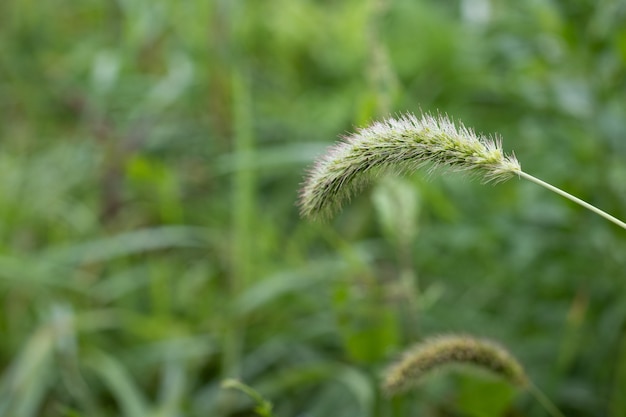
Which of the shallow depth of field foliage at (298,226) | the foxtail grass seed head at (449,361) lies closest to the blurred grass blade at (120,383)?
the shallow depth of field foliage at (298,226)

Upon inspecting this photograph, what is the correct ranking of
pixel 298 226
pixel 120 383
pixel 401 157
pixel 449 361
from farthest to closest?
pixel 298 226 < pixel 120 383 < pixel 449 361 < pixel 401 157

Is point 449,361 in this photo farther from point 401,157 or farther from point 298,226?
point 298,226

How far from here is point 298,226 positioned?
11.8 ft

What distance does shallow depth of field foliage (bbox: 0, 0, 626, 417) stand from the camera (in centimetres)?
241

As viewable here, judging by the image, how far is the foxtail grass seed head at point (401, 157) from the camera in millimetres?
1257

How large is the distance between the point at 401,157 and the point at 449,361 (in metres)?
0.56

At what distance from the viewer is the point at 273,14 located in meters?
4.78

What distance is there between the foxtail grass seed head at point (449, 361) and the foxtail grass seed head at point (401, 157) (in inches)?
16.9

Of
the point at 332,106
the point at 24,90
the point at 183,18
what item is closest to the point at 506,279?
the point at 332,106

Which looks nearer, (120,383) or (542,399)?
(542,399)

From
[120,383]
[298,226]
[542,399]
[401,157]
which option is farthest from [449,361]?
[298,226]

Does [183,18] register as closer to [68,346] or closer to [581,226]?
[68,346]

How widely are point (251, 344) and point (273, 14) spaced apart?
8.26ft

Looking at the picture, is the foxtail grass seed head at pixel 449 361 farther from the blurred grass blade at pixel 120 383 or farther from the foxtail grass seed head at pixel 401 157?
the blurred grass blade at pixel 120 383
